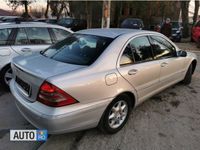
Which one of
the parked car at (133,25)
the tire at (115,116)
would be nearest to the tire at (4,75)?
the tire at (115,116)

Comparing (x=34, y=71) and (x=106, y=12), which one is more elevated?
(x=106, y=12)

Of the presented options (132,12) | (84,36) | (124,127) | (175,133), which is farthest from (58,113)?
(132,12)

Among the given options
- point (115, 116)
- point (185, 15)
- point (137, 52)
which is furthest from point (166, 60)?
point (185, 15)

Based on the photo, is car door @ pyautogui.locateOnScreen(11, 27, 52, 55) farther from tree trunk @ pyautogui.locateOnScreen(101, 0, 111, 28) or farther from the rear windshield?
tree trunk @ pyautogui.locateOnScreen(101, 0, 111, 28)

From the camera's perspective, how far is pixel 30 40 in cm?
491

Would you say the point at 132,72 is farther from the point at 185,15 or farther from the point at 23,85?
the point at 185,15

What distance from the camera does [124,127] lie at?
3475mm

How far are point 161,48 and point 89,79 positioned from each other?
198 centimetres

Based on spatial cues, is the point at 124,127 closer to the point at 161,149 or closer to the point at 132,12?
the point at 161,149

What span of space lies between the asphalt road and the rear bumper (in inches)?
14.6

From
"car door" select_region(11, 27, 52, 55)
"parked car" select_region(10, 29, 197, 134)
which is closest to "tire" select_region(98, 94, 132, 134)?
"parked car" select_region(10, 29, 197, 134)

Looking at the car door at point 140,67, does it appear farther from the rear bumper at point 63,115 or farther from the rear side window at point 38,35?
the rear side window at point 38,35

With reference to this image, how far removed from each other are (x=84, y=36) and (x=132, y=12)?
2784cm

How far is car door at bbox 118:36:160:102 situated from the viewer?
10.6 ft
